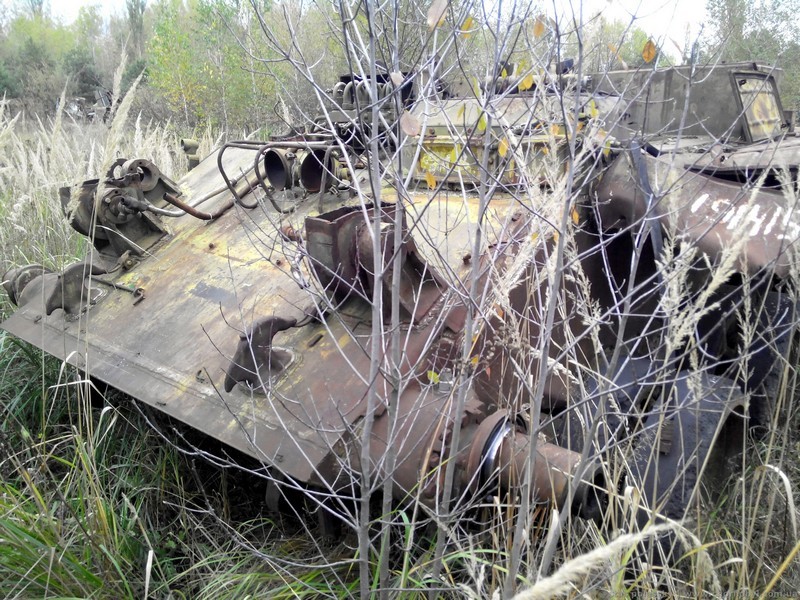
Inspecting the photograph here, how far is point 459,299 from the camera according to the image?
237cm

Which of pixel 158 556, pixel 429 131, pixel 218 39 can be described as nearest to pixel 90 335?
pixel 158 556

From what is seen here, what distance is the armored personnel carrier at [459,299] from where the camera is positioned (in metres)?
1.84

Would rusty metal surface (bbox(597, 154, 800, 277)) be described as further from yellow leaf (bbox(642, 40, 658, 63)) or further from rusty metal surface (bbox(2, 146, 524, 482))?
yellow leaf (bbox(642, 40, 658, 63))

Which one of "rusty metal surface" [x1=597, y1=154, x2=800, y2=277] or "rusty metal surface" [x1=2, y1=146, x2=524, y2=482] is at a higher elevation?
"rusty metal surface" [x1=597, y1=154, x2=800, y2=277]

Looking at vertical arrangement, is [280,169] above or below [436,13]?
below

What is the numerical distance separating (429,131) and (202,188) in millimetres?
1526

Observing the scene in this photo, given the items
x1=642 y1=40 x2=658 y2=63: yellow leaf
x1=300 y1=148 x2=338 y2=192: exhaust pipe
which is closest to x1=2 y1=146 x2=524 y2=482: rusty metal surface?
x1=300 y1=148 x2=338 y2=192: exhaust pipe

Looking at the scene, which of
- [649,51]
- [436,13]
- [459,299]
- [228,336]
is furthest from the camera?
[228,336]

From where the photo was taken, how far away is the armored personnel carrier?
1.84 metres

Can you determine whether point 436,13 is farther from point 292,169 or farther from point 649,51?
point 292,169

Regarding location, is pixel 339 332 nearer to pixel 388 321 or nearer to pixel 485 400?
pixel 388 321

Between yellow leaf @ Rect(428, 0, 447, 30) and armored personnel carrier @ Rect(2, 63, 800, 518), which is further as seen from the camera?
armored personnel carrier @ Rect(2, 63, 800, 518)

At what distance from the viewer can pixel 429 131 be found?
3.72 m

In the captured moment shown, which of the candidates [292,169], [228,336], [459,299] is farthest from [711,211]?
[228,336]
